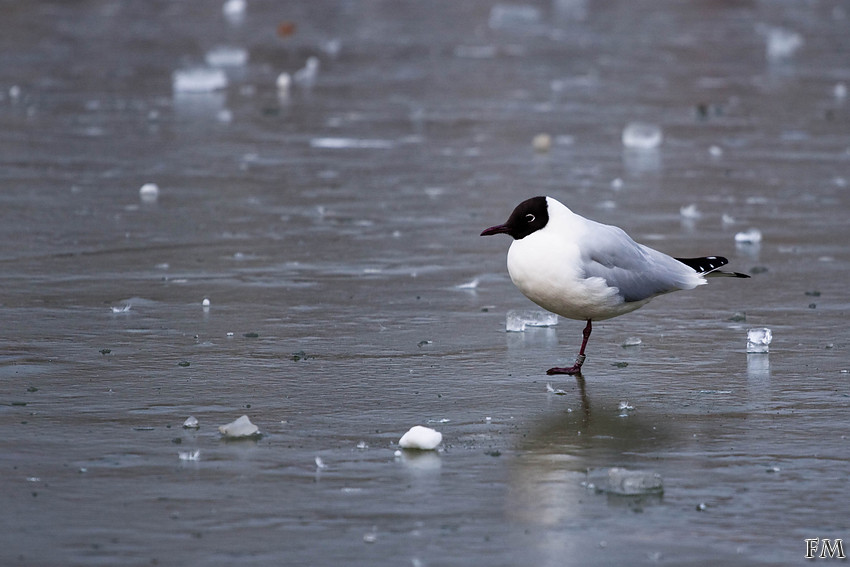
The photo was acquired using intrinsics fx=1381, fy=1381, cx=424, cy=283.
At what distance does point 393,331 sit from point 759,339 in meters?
1.59

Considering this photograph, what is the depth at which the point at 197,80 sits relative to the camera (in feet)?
47.9

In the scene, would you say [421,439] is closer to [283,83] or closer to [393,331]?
[393,331]

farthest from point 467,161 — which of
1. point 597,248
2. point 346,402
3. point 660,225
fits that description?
point 346,402

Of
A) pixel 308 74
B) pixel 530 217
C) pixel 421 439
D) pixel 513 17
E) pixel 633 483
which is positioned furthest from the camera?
pixel 513 17

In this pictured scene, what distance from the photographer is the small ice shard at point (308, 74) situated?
1554 centimetres

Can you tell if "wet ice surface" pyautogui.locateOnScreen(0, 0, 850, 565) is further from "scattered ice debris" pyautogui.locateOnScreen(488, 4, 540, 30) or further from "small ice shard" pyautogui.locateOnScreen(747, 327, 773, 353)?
"scattered ice debris" pyautogui.locateOnScreen(488, 4, 540, 30)

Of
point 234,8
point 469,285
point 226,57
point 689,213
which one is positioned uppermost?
point 234,8

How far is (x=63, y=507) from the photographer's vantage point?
3.90 meters

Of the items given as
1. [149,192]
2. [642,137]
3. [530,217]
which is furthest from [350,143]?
[530,217]

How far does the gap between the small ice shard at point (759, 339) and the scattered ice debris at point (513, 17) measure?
665 inches

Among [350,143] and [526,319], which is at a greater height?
[350,143]

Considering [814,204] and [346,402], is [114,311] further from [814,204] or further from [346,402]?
[814,204]

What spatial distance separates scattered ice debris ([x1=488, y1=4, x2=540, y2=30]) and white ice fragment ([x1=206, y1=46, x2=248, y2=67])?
20.2 feet

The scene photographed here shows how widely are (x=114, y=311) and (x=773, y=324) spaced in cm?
304
